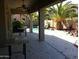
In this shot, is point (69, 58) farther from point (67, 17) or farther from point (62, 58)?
point (67, 17)

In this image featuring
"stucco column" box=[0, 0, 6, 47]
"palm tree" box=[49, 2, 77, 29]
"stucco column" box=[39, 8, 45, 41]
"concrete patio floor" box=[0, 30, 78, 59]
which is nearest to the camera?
"concrete patio floor" box=[0, 30, 78, 59]

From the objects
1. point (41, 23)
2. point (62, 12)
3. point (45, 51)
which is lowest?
point (45, 51)

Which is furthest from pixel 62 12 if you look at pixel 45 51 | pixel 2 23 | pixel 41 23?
pixel 45 51

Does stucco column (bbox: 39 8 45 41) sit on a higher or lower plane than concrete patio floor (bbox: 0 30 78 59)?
higher

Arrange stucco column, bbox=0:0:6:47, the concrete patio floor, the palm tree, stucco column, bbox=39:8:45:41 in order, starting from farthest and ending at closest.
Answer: the palm tree
stucco column, bbox=39:8:45:41
stucco column, bbox=0:0:6:47
the concrete patio floor

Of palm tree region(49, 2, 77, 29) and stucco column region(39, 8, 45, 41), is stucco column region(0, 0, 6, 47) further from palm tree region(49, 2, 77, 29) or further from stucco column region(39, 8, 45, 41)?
A: palm tree region(49, 2, 77, 29)

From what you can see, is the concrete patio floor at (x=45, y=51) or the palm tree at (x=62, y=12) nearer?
the concrete patio floor at (x=45, y=51)

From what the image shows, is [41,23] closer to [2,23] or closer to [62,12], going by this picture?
[2,23]

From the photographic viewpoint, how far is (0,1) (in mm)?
11883

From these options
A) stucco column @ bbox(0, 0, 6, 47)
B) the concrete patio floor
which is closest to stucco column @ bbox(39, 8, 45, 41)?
the concrete patio floor

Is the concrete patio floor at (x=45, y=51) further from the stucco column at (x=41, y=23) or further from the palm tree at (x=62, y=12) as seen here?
the palm tree at (x=62, y=12)

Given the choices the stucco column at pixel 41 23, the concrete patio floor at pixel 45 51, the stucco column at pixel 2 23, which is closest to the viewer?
the concrete patio floor at pixel 45 51

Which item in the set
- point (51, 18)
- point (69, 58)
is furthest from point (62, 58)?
point (51, 18)

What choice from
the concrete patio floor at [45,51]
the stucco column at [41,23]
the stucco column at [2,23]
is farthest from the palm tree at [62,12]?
the stucco column at [2,23]
